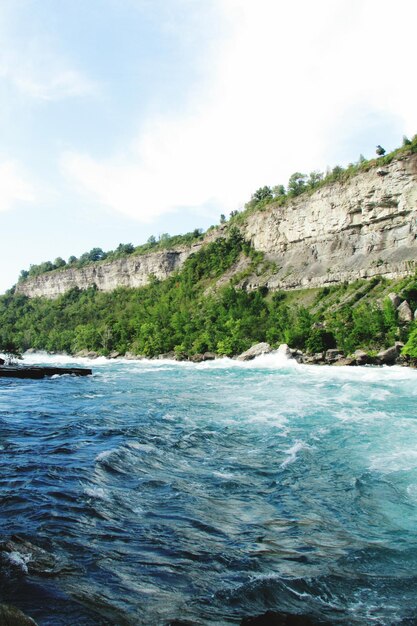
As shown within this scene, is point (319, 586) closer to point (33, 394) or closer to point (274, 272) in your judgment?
point (33, 394)

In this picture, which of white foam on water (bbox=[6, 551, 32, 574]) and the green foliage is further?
the green foliage

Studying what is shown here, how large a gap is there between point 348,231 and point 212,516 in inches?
3107

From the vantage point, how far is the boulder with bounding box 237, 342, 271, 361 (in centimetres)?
6072

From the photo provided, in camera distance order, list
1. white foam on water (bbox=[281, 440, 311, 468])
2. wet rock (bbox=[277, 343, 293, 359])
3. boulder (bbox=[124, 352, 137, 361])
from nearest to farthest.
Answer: white foam on water (bbox=[281, 440, 311, 468]) → wet rock (bbox=[277, 343, 293, 359]) → boulder (bbox=[124, 352, 137, 361])

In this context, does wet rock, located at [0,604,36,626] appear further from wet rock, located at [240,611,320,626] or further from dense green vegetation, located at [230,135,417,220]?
dense green vegetation, located at [230,135,417,220]

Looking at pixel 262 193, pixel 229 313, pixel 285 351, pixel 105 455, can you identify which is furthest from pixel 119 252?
pixel 105 455

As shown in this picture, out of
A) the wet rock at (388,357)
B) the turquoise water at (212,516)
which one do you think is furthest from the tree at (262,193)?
the turquoise water at (212,516)

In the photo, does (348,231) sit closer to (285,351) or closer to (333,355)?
(285,351)

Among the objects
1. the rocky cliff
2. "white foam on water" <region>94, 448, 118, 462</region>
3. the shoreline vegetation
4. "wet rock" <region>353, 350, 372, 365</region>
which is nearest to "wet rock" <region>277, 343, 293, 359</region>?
the shoreline vegetation

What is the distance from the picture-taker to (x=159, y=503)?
877 centimetres

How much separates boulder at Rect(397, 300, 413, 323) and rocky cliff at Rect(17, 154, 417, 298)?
1367 cm

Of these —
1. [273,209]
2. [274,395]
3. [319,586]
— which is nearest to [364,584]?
[319,586]

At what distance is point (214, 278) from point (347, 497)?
330 feet

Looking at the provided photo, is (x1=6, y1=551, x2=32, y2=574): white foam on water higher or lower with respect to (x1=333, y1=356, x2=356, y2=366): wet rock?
higher
